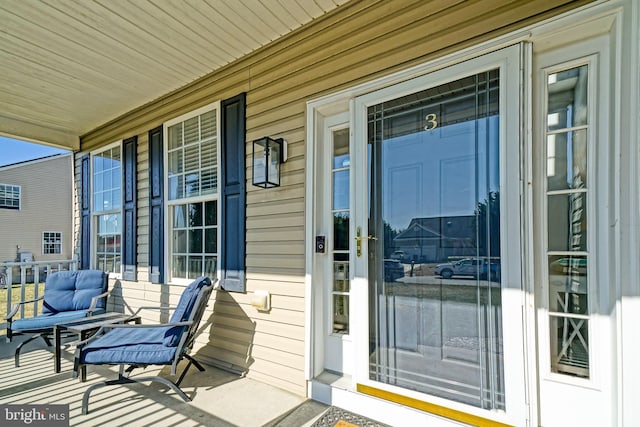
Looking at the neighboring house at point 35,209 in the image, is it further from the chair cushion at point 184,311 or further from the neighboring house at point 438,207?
the neighboring house at point 438,207

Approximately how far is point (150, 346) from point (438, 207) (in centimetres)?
244

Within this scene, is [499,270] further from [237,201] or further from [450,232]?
[237,201]

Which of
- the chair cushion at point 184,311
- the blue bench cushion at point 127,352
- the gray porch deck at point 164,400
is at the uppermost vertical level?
→ the chair cushion at point 184,311

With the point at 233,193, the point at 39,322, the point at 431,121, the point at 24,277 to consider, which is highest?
the point at 431,121

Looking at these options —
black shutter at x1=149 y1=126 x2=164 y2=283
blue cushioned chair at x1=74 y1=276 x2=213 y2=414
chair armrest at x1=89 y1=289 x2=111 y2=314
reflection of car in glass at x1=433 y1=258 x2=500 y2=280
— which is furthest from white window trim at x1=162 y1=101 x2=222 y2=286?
reflection of car in glass at x1=433 y1=258 x2=500 y2=280

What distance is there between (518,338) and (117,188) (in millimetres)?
5026

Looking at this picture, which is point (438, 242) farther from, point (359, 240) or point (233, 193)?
point (233, 193)

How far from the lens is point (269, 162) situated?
104 inches

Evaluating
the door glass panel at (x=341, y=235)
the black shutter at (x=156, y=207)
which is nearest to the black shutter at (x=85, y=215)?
the black shutter at (x=156, y=207)

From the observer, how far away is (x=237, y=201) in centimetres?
299

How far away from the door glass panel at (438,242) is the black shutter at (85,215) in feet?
15.9

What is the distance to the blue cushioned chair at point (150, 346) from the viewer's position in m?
2.36

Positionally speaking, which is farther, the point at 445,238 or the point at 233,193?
the point at 233,193

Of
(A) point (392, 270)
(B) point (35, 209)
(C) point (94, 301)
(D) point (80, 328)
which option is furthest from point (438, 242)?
(B) point (35, 209)
